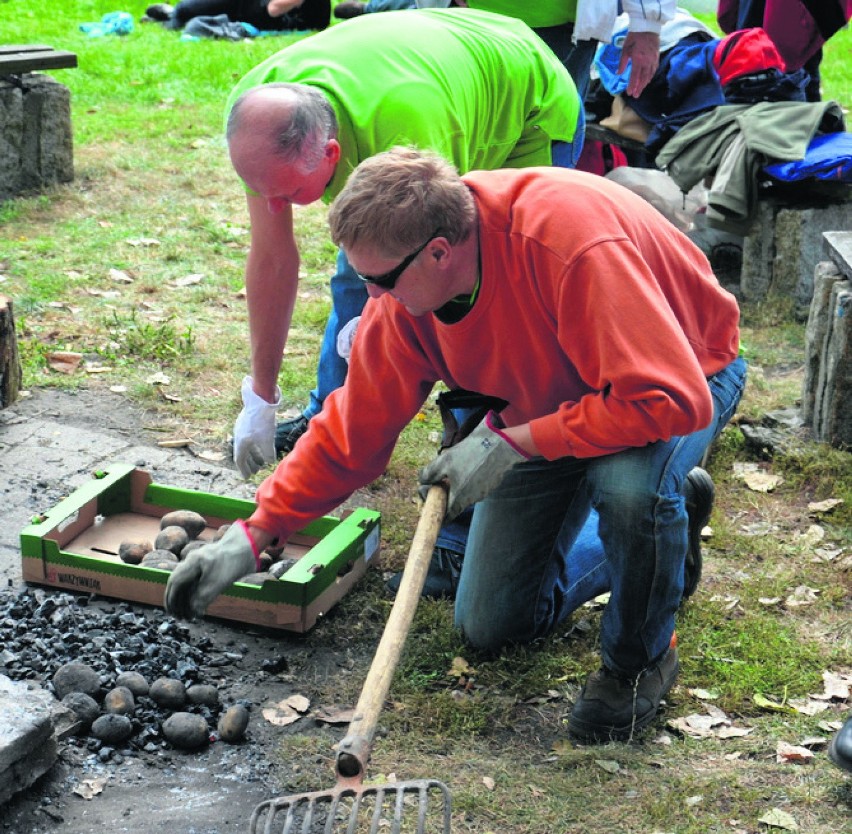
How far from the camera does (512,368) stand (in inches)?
116

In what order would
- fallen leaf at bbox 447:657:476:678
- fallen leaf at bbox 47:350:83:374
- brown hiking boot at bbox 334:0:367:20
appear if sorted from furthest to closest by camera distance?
brown hiking boot at bbox 334:0:367:20 < fallen leaf at bbox 47:350:83:374 < fallen leaf at bbox 447:657:476:678

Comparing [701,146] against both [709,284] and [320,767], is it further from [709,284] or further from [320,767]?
[320,767]

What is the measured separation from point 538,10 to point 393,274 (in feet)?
8.72

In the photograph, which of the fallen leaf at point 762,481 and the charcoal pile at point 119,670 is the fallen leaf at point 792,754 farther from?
the fallen leaf at point 762,481

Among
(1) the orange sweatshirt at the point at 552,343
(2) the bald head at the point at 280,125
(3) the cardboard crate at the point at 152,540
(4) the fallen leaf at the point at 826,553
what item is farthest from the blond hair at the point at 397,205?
(4) the fallen leaf at the point at 826,553

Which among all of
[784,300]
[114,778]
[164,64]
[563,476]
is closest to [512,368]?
[563,476]

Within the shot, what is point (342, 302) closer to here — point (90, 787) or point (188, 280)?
point (90, 787)

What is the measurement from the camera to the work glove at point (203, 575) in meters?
2.95

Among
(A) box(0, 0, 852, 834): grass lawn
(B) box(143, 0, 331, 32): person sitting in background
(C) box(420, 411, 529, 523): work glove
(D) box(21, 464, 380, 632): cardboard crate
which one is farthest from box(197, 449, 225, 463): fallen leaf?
(B) box(143, 0, 331, 32): person sitting in background

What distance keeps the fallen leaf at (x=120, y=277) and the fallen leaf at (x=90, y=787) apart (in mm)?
3985

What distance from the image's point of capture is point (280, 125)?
326 cm

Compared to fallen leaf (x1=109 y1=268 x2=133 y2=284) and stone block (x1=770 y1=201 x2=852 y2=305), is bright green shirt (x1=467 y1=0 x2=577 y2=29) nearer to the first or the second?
stone block (x1=770 y1=201 x2=852 y2=305)

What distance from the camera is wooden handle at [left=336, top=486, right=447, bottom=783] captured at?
2.36m

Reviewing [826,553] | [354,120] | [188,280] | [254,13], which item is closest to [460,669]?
[826,553]
